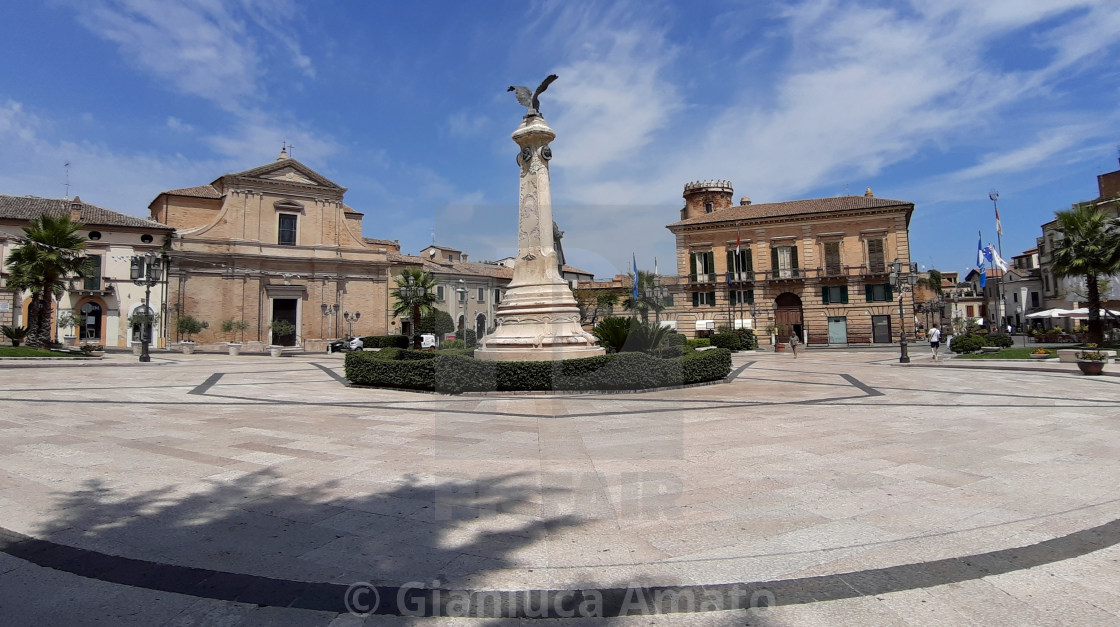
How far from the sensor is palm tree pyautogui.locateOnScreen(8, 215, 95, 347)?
75.7ft

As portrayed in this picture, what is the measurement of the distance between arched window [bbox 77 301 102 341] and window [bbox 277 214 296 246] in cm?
1209

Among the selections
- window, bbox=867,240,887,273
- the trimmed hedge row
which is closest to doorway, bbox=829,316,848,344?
window, bbox=867,240,887,273

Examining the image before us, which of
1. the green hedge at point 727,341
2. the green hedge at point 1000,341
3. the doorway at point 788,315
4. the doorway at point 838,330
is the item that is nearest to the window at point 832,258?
the doorway at point 788,315

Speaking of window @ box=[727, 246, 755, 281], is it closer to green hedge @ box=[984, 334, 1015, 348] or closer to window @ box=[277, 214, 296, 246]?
green hedge @ box=[984, 334, 1015, 348]

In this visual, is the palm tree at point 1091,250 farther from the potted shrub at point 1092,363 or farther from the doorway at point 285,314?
the doorway at point 285,314

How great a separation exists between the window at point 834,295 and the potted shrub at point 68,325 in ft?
165

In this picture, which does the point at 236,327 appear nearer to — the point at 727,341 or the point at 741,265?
the point at 727,341

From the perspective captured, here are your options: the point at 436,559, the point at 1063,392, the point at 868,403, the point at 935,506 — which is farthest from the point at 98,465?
the point at 1063,392

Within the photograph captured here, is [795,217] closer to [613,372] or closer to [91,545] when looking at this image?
[613,372]

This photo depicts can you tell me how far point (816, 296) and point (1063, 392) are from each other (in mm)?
33046

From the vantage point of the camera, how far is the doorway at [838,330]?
41094 mm

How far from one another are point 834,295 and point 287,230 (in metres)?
42.3

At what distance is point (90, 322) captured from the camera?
35562 mm

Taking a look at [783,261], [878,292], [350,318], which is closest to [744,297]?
[783,261]
